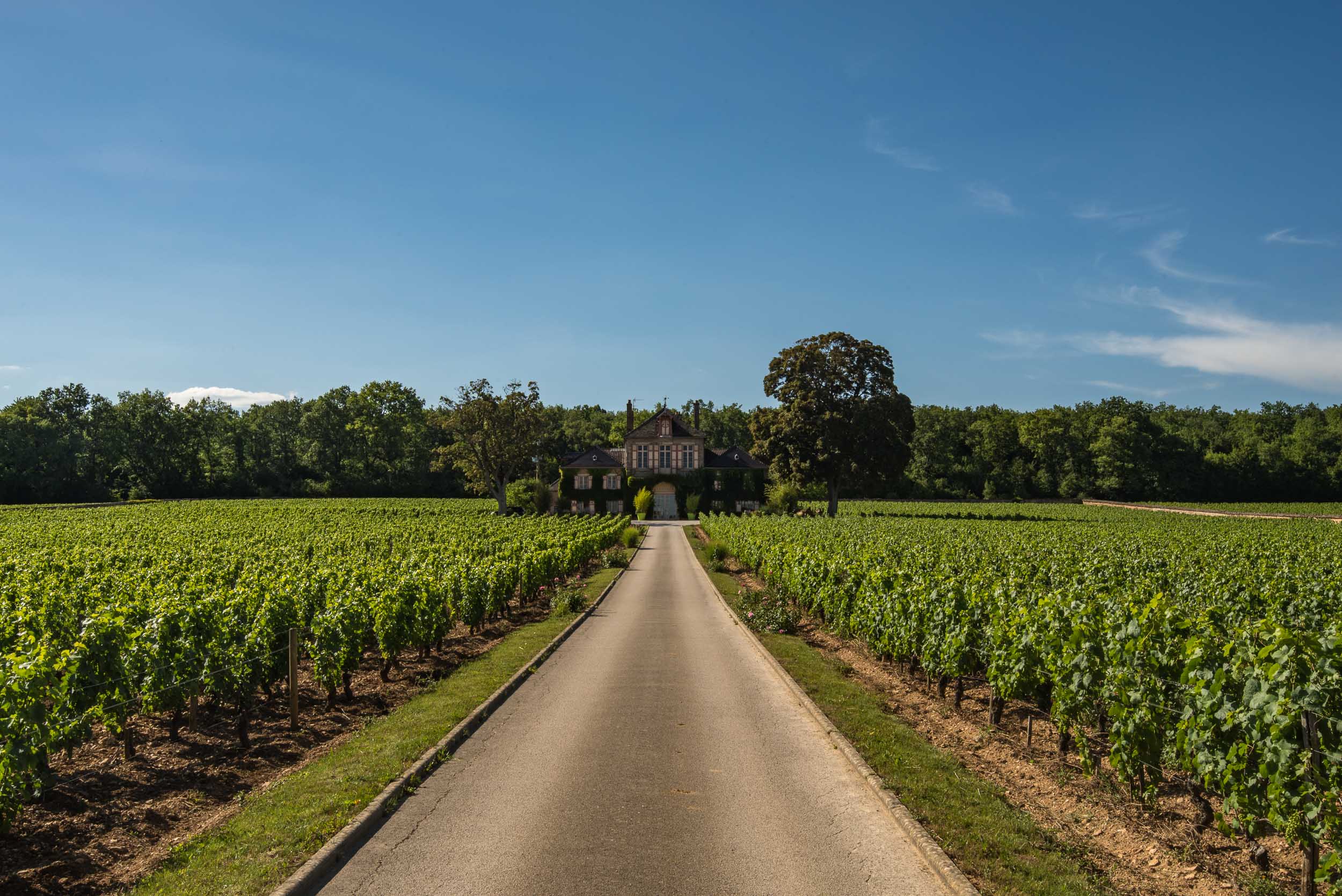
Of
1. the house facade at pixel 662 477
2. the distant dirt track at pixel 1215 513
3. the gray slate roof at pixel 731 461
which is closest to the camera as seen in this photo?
the distant dirt track at pixel 1215 513

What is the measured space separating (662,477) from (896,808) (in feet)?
220

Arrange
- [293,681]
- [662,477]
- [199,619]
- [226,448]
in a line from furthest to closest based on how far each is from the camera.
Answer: [226,448]
[662,477]
[293,681]
[199,619]

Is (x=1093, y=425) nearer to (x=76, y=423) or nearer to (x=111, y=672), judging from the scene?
(x=111, y=672)

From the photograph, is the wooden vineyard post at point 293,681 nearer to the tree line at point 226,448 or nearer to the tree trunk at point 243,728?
the tree trunk at point 243,728

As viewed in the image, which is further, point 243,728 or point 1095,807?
point 243,728

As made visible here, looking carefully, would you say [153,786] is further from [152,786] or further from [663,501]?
[663,501]

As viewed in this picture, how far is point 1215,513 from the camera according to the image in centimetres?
7031

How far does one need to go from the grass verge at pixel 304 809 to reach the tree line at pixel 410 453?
69.5 meters

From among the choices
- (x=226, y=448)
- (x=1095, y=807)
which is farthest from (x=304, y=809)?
(x=226, y=448)

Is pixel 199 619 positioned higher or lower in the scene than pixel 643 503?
higher

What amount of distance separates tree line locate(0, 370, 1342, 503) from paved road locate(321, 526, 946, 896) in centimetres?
6965

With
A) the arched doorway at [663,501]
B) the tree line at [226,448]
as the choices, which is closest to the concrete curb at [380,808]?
the arched doorway at [663,501]

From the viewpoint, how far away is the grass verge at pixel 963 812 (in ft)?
20.7

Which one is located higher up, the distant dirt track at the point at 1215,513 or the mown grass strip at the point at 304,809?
the distant dirt track at the point at 1215,513
